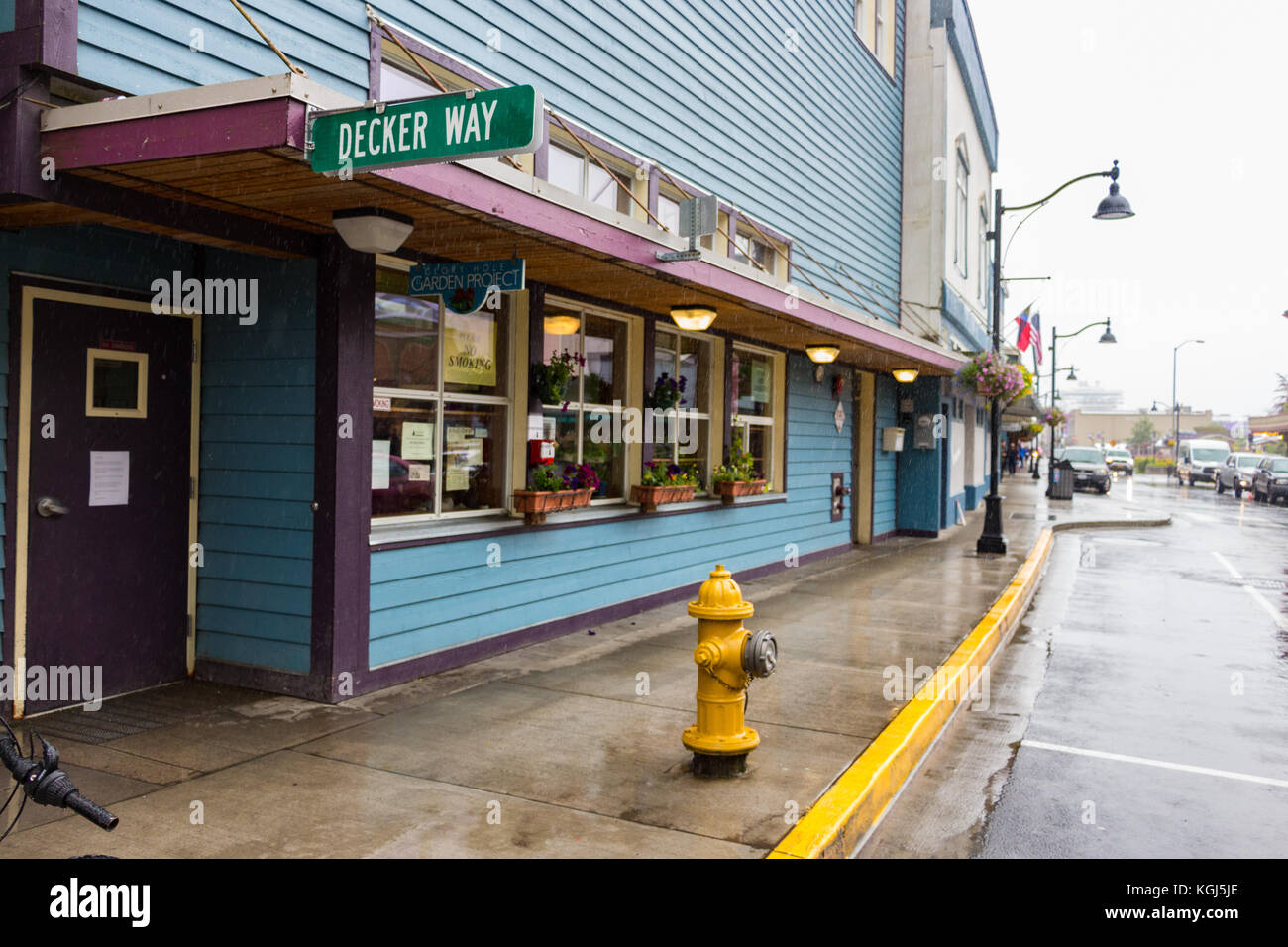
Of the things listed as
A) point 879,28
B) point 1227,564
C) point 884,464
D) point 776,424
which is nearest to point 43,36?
point 776,424

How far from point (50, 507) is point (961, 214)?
65.5ft

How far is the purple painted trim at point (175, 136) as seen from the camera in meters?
4.20

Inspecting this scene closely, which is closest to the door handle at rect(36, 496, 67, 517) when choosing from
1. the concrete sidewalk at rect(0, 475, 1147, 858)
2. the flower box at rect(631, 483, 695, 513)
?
the concrete sidewalk at rect(0, 475, 1147, 858)

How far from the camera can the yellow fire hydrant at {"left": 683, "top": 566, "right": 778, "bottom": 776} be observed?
16.1 ft

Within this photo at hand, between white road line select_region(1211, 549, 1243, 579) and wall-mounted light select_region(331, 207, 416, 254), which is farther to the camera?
white road line select_region(1211, 549, 1243, 579)

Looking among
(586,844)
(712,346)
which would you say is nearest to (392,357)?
(586,844)

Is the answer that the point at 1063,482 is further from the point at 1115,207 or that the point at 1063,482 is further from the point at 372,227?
the point at 372,227

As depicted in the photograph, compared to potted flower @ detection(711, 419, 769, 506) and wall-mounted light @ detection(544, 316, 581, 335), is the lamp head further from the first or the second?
wall-mounted light @ detection(544, 316, 581, 335)

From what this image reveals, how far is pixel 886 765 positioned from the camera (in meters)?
5.16

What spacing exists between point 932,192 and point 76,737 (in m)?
16.3

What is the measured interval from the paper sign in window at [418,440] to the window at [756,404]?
510 centimetres

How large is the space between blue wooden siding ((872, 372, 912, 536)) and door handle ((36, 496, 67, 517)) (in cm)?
1300

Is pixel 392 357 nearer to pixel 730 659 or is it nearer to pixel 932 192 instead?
pixel 730 659

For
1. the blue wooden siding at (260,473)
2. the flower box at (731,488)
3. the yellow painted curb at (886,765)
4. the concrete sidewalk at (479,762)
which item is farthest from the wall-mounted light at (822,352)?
the blue wooden siding at (260,473)
